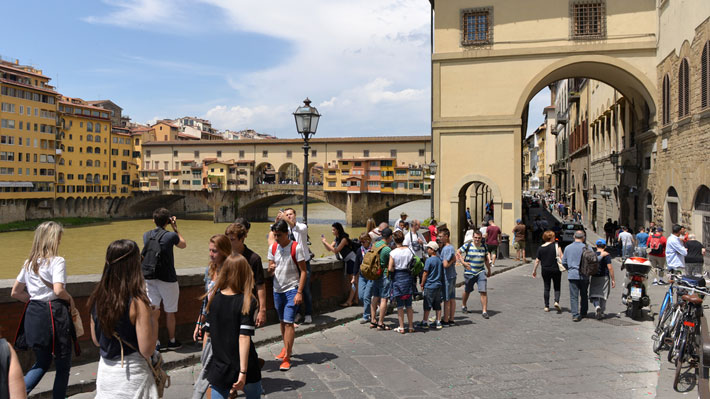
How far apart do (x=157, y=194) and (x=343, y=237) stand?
208 feet

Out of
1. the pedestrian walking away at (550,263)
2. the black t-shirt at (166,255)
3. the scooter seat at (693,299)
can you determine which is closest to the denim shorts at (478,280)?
the pedestrian walking away at (550,263)

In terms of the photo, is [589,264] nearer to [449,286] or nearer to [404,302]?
[449,286]

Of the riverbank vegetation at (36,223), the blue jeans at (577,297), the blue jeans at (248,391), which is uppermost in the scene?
the blue jeans at (248,391)

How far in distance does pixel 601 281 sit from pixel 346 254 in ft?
13.0

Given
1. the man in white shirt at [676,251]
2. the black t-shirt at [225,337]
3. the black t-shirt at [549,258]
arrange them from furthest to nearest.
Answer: the man in white shirt at [676,251], the black t-shirt at [549,258], the black t-shirt at [225,337]

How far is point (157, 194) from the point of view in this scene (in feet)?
218

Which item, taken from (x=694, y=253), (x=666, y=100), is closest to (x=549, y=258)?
(x=694, y=253)

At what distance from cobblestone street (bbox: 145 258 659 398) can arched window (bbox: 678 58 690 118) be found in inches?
382

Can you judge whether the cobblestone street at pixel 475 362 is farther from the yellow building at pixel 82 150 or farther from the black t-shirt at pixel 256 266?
the yellow building at pixel 82 150

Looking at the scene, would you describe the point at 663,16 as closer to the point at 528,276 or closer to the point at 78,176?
the point at 528,276

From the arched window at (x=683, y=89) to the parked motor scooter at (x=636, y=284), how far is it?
9.02m

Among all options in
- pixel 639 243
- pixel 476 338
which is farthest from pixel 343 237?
pixel 639 243

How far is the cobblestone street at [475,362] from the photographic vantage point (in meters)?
4.88

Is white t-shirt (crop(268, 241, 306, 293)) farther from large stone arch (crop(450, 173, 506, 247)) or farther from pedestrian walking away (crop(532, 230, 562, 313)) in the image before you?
large stone arch (crop(450, 173, 506, 247))
